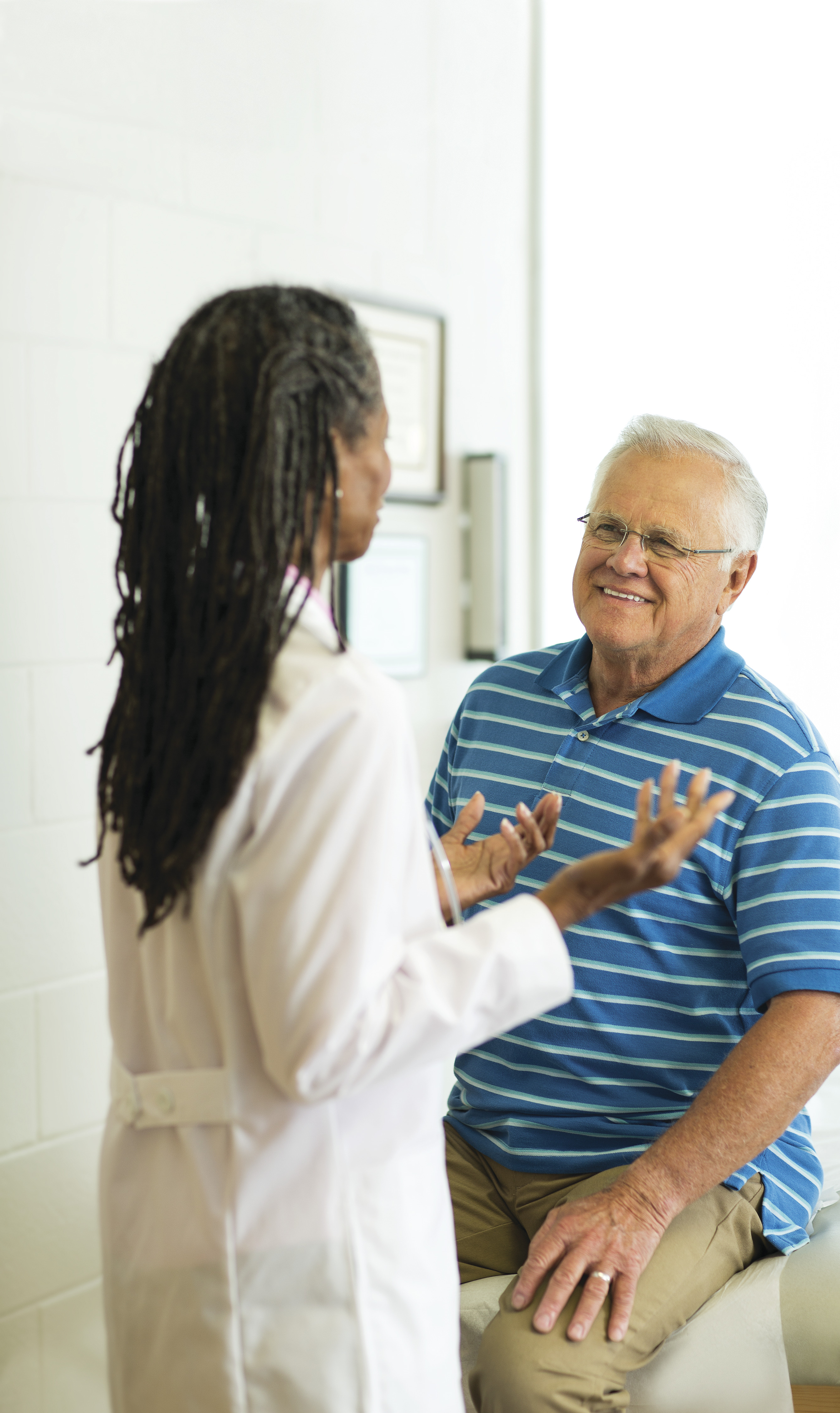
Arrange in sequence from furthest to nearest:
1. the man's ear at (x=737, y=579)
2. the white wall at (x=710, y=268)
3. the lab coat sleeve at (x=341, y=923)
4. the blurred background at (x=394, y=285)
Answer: the white wall at (x=710, y=268) → the blurred background at (x=394, y=285) → the man's ear at (x=737, y=579) → the lab coat sleeve at (x=341, y=923)

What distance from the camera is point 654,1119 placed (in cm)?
147

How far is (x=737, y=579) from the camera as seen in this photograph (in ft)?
5.42

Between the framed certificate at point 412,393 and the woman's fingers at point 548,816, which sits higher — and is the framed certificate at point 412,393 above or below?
above

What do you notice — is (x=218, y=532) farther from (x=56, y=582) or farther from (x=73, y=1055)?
(x=73, y=1055)

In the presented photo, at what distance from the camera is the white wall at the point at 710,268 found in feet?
7.39

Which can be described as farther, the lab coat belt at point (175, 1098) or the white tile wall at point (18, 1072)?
the white tile wall at point (18, 1072)

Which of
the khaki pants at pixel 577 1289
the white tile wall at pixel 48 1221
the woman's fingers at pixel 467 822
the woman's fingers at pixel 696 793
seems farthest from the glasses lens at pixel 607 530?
the white tile wall at pixel 48 1221

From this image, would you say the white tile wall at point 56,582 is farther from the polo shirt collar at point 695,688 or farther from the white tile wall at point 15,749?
the polo shirt collar at point 695,688

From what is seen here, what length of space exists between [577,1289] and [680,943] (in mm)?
418

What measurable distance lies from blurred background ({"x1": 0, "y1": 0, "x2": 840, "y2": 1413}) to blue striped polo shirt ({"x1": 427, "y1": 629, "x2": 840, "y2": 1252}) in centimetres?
72

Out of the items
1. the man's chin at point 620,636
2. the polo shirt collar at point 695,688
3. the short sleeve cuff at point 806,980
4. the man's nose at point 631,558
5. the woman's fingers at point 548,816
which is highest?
the man's nose at point 631,558

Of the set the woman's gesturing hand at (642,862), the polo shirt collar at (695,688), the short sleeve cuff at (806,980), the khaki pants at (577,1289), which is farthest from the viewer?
the polo shirt collar at (695,688)

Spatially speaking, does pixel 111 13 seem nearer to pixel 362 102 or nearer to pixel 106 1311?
pixel 362 102

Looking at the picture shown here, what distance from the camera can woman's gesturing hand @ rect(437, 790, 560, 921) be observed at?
1266 millimetres
